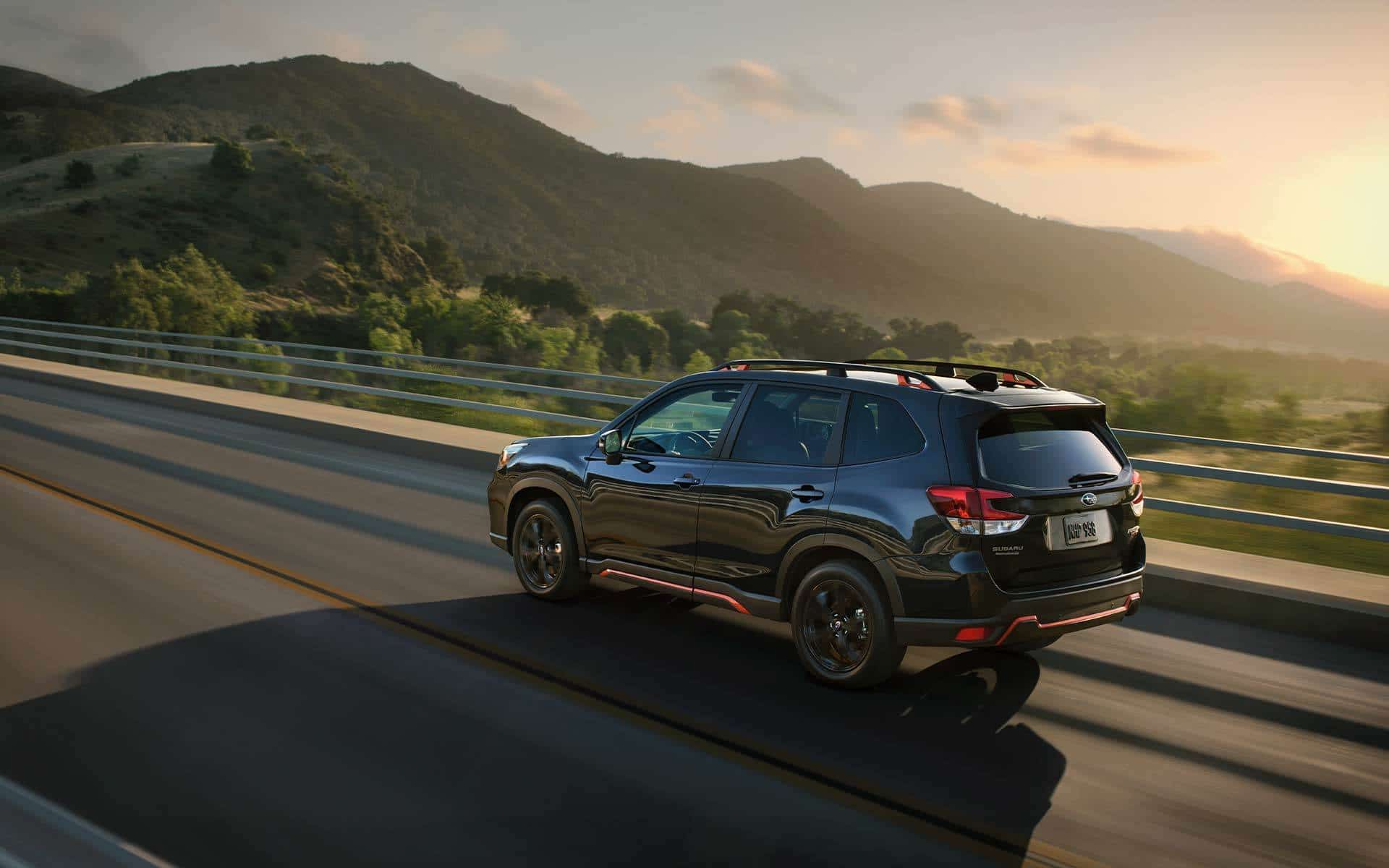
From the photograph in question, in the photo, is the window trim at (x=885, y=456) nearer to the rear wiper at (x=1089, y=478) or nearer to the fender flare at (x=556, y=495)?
the rear wiper at (x=1089, y=478)

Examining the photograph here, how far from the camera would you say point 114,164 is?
409 feet

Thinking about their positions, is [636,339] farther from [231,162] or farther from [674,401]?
[231,162]

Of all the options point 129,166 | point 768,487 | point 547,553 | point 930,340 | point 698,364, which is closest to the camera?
point 768,487

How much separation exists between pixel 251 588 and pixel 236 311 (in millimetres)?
46778

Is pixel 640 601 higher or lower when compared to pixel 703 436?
lower

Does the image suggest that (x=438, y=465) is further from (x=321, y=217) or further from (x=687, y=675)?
(x=321, y=217)

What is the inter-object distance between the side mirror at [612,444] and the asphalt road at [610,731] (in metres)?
1.04

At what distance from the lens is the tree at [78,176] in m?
118

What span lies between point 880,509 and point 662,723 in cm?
147

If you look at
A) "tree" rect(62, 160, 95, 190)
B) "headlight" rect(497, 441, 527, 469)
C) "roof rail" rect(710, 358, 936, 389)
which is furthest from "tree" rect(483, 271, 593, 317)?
"roof rail" rect(710, 358, 936, 389)

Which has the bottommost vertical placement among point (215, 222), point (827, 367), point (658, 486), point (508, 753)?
point (508, 753)

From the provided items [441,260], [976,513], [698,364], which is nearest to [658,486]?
[976,513]

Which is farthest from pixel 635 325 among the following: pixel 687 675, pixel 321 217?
pixel 321 217

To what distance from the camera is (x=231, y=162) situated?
4692 inches
